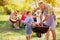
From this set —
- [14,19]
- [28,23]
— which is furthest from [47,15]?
[14,19]

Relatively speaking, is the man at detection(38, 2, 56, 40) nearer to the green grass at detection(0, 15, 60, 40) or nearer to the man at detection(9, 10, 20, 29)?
the green grass at detection(0, 15, 60, 40)

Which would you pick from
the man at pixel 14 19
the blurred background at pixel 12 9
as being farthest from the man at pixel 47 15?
the man at pixel 14 19

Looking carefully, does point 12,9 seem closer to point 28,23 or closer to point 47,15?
point 28,23

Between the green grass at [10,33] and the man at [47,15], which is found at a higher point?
the man at [47,15]

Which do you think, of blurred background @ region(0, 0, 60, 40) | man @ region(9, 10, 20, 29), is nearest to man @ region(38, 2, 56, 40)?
blurred background @ region(0, 0, 60, 40)

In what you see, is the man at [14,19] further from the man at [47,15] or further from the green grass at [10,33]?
the man at [47,15]

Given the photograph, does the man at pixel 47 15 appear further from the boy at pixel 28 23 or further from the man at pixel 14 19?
the man at pixel 14 19

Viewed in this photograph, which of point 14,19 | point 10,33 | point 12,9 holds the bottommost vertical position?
point 10,33

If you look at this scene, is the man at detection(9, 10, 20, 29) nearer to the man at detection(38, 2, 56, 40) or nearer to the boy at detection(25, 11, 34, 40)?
the boy at detection(25, 11, 34, 40)

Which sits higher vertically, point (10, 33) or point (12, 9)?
point (12, 9)

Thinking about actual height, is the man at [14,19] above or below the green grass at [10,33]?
above

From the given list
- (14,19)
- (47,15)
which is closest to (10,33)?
(14,19)

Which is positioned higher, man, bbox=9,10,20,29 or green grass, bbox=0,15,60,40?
man, bbox=9,10,20,29

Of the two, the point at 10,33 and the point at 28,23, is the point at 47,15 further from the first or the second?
the point at 10,33
